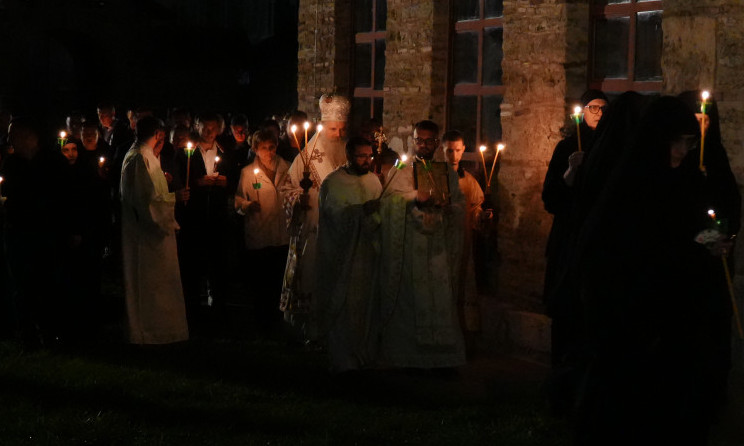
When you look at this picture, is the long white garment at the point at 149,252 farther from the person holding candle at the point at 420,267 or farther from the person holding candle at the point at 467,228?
the person holding candle at the point at 467,228

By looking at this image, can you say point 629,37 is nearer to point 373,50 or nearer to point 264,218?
point 264,218

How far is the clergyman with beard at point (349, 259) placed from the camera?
9.30 m

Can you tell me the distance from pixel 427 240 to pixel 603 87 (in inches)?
94.9

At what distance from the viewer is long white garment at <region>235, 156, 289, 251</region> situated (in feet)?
36.9

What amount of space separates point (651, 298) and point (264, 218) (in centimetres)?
574

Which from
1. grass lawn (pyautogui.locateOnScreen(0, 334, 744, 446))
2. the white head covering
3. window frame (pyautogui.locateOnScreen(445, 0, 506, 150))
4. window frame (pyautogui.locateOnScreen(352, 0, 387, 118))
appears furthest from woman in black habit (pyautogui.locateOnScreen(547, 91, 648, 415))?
window frame (pyautogui.locateOnScreen(352, 0, 387, 118))

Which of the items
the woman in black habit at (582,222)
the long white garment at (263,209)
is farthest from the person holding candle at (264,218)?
the woman in black habit at (582,222)

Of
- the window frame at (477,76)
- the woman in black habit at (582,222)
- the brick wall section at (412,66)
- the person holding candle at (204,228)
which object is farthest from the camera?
the brick wall section at (412,66)

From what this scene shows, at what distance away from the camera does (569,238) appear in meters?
6.44

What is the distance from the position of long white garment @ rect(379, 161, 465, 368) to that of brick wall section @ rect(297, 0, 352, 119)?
5.03m

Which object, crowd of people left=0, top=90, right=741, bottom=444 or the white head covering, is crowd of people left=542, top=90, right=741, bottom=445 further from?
the white head covering

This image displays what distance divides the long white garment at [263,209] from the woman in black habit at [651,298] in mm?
5547

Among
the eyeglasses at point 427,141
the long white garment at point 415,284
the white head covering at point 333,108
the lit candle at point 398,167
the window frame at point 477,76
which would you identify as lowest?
the long white garment at point 415,284

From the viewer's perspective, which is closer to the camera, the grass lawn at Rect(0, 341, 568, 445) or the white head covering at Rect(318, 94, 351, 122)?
the grass lawn at Rect(0, 341, 568, 445)
